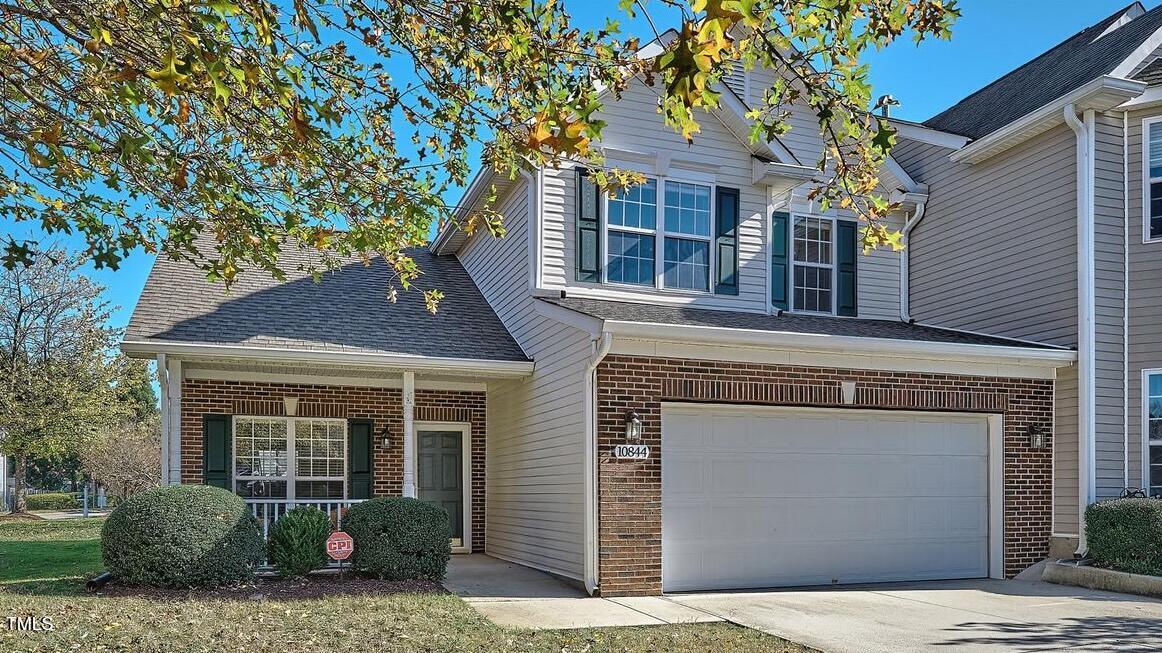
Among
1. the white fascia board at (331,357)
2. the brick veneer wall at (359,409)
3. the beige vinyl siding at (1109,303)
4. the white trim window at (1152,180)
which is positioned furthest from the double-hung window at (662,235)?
the white trim window at (1152,180)

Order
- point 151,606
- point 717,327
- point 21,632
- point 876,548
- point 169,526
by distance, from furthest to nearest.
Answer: point 876,548
point 717,327
point 169,526
point 151,606
point 21,632

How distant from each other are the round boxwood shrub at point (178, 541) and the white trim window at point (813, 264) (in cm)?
824

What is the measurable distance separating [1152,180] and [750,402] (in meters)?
6.00

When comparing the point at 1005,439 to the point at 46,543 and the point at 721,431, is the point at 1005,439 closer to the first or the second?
the point at 721,431

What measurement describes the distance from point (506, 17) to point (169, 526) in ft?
21.9

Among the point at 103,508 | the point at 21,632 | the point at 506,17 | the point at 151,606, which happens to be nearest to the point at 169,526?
the point at 151,606

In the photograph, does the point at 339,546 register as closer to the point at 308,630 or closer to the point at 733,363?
the point at 308,630

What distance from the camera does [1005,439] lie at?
464 inches

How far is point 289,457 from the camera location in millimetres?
13109

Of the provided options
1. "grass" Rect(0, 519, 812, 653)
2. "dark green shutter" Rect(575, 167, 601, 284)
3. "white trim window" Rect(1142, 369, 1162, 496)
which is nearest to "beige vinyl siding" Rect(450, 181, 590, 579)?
"dark green shutter" Rect(575, 167, 601, 284)

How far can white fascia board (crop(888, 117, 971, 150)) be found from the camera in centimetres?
1387

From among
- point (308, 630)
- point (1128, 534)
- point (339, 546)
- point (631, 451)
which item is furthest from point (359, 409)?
point (1128, 534)

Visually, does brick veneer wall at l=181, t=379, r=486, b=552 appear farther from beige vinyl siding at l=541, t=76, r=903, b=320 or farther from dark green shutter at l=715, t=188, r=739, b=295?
dark green shutter at l=715, t=188, r=739, b=295

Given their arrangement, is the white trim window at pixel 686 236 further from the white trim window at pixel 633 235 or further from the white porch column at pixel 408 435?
the white porch column at pixel 408 435
